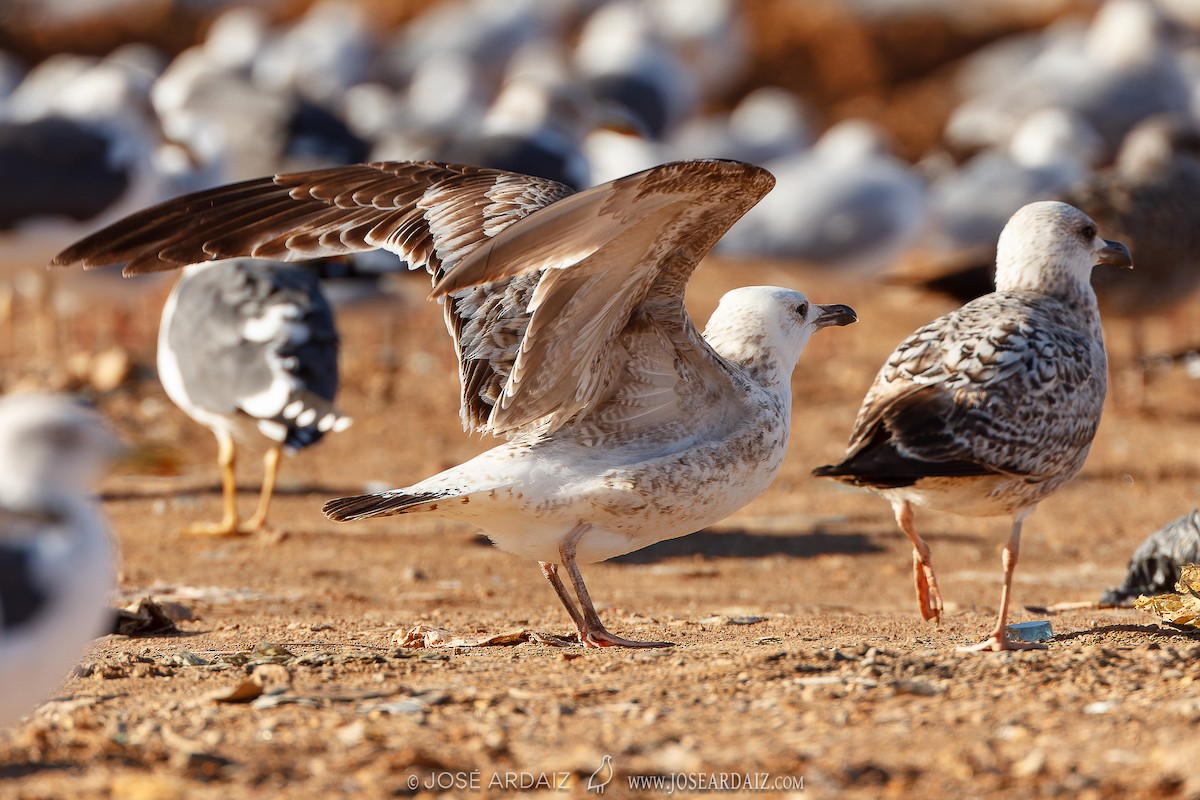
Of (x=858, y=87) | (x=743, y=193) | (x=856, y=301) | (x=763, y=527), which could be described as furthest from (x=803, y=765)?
(x=858, y=87)

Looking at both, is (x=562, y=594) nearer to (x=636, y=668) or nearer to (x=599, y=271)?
(x=636, y=668)

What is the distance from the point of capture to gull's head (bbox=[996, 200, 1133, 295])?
6.57 meters

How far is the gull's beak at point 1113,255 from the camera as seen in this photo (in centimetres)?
675

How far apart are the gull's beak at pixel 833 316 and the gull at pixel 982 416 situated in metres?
0.25

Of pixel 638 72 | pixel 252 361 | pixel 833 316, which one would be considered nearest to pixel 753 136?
pixel 638 72

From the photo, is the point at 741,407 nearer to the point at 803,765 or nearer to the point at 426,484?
the point at 426,484

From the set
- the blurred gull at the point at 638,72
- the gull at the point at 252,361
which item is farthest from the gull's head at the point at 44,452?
the blurred gull at the point at 638,72

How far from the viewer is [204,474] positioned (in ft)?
31.6

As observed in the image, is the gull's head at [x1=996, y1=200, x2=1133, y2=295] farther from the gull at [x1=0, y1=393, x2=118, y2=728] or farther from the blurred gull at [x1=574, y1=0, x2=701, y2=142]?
the blurred gull at [x1=574, y1=0, x2=701, y2=142]

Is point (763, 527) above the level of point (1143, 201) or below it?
below

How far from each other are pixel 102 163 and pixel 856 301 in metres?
7.35

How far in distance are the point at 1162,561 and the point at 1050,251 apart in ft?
4.23

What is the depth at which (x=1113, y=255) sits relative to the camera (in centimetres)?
679

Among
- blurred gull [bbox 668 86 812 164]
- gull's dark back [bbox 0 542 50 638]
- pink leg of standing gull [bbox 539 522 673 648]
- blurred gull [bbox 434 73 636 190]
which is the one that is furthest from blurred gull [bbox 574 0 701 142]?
gull's dark back [bbox 0 542 50 638]
